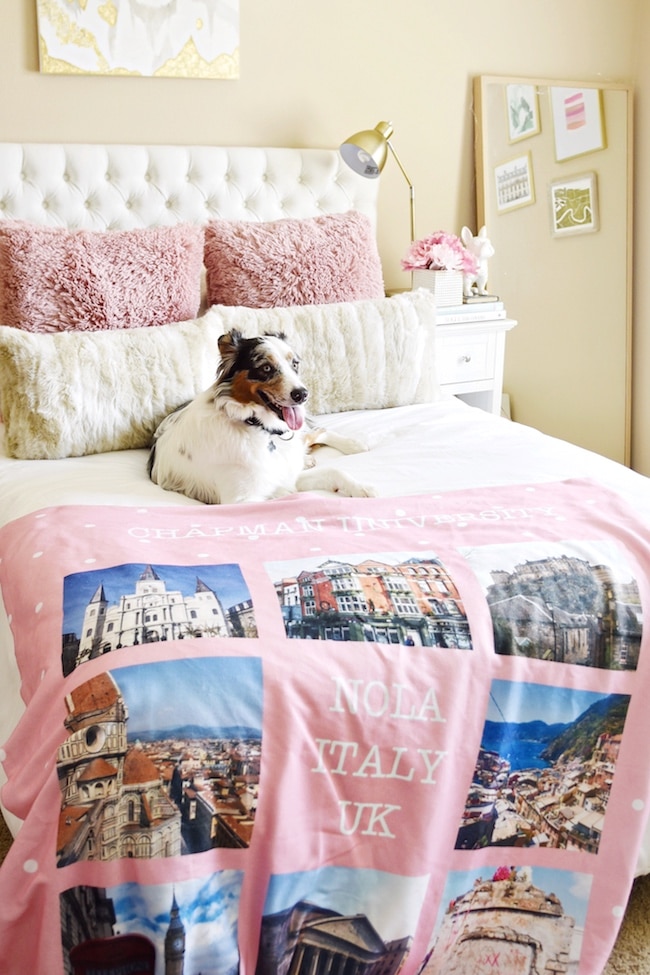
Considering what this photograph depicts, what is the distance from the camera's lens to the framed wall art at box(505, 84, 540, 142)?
3.37 meters

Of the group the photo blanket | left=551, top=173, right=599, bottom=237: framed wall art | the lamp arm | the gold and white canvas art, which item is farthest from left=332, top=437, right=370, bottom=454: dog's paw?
left=551, top=173, right=599, bottom=237: framed wall art

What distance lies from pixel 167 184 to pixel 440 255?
927mm

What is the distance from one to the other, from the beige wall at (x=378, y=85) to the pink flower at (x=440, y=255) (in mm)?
295

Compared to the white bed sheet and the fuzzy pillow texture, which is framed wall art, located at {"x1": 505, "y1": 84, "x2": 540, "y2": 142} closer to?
the fuzzy pillow texture

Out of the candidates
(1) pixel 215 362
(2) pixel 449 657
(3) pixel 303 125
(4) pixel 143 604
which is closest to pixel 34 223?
(1) pixel 215 362

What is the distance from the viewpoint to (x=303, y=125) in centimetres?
310

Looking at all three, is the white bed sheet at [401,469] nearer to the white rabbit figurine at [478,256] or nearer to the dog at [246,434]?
the dog at [246,434]

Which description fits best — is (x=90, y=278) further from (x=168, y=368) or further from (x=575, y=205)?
(x=575, y=205)

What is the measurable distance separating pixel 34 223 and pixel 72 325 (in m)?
0.41

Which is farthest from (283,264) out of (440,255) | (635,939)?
(635,939)

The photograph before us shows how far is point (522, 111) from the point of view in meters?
3.39

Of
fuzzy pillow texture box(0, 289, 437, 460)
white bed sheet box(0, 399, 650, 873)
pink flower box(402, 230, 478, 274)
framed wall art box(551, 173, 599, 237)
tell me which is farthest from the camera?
framed wall art box(551, 173, 599, 237)

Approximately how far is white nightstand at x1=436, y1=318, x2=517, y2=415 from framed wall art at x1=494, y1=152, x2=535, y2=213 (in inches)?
22.3

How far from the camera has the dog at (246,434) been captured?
6.28ft
